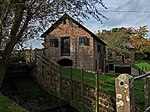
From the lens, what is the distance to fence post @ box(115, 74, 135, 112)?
10.9 ft

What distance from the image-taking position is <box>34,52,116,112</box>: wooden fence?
13773 millimetres

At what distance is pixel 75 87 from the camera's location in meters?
16.1

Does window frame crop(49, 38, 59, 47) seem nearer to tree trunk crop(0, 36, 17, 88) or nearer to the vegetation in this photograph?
the vegetation

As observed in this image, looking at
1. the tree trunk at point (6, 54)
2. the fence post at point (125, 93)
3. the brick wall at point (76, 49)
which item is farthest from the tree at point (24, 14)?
the brick wall at point (76, 49)

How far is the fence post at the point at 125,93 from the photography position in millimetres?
3322

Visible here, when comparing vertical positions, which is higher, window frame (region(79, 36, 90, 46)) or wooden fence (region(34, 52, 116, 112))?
window frame (region(79, 36, 90, 46))

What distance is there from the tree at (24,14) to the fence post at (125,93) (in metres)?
7.52

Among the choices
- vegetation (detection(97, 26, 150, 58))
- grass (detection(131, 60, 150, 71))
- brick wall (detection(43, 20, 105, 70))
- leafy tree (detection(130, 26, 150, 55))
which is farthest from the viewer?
leafy tree (detection(130, 26, 150, 55))

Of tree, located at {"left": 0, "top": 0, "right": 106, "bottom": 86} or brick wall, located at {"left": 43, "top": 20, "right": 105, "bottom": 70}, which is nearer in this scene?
tree, located at {"left": 0, "top": 0, "right": 106, "bottom": 86}

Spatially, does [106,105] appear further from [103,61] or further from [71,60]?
[103,61]

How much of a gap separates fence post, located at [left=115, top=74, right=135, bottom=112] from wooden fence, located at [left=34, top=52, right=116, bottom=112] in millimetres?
9715

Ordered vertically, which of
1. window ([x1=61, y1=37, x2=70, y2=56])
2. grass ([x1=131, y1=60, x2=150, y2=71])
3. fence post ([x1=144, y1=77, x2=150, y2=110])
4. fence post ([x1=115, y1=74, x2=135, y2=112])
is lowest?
grass ([x1=131, y1=60, x2=150, y2=71])

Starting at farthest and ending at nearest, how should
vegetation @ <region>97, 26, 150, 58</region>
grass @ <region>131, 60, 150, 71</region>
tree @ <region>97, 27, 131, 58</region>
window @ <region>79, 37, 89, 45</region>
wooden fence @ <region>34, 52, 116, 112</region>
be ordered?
1. vegetation @ <region>97, 26, 150, 58</region>
2. tree @ <region>97, 27, 131, 58</region>
3. grass @ <region>131, 60, 150, 71</region>
4. window @ <region>79, 37, 89, 45</region>
5. wooden fence @ <region>34, 52, 116, 112</region>

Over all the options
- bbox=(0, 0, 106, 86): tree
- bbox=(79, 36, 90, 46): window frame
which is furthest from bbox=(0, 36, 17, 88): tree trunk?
bbox=(79, 36, 90, 46): window frame
